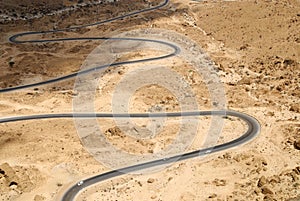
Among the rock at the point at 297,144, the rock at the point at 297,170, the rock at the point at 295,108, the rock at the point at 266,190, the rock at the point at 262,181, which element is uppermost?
the rock at the point at 295,108

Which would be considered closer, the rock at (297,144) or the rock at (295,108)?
the rock at (297,144)

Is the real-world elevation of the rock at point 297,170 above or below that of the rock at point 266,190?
above

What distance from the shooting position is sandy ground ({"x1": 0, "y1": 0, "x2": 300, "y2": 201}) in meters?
44.6

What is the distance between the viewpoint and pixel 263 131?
178ft

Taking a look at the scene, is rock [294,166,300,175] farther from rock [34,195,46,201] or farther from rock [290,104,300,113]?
rock [34,195,46,201]

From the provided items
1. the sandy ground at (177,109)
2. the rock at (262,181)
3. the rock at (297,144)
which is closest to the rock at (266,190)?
the sandy ground at (177,109)

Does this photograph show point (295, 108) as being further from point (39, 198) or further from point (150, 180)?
point (39, 198)

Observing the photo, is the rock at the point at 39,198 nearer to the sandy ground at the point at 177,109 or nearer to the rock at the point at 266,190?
the sandy ground at the point at 177,109

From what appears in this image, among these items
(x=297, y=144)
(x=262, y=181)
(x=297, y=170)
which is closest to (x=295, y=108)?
(x=297, y=144)

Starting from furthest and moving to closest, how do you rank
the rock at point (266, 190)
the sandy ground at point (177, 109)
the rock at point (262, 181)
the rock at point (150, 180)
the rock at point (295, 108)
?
the rock at point (295, 108) → the rock at point (150, 180) → the sandy ground at point (177, 109) → the rock at point (262, 181) → the rock at point (266, 190)

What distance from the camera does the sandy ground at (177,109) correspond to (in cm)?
4462

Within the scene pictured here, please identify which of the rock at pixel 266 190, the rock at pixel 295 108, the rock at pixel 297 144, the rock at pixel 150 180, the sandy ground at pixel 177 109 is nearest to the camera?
the rock at pixel 266 190

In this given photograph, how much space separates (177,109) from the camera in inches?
2339

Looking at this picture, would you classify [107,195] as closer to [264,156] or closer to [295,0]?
[264,156]
